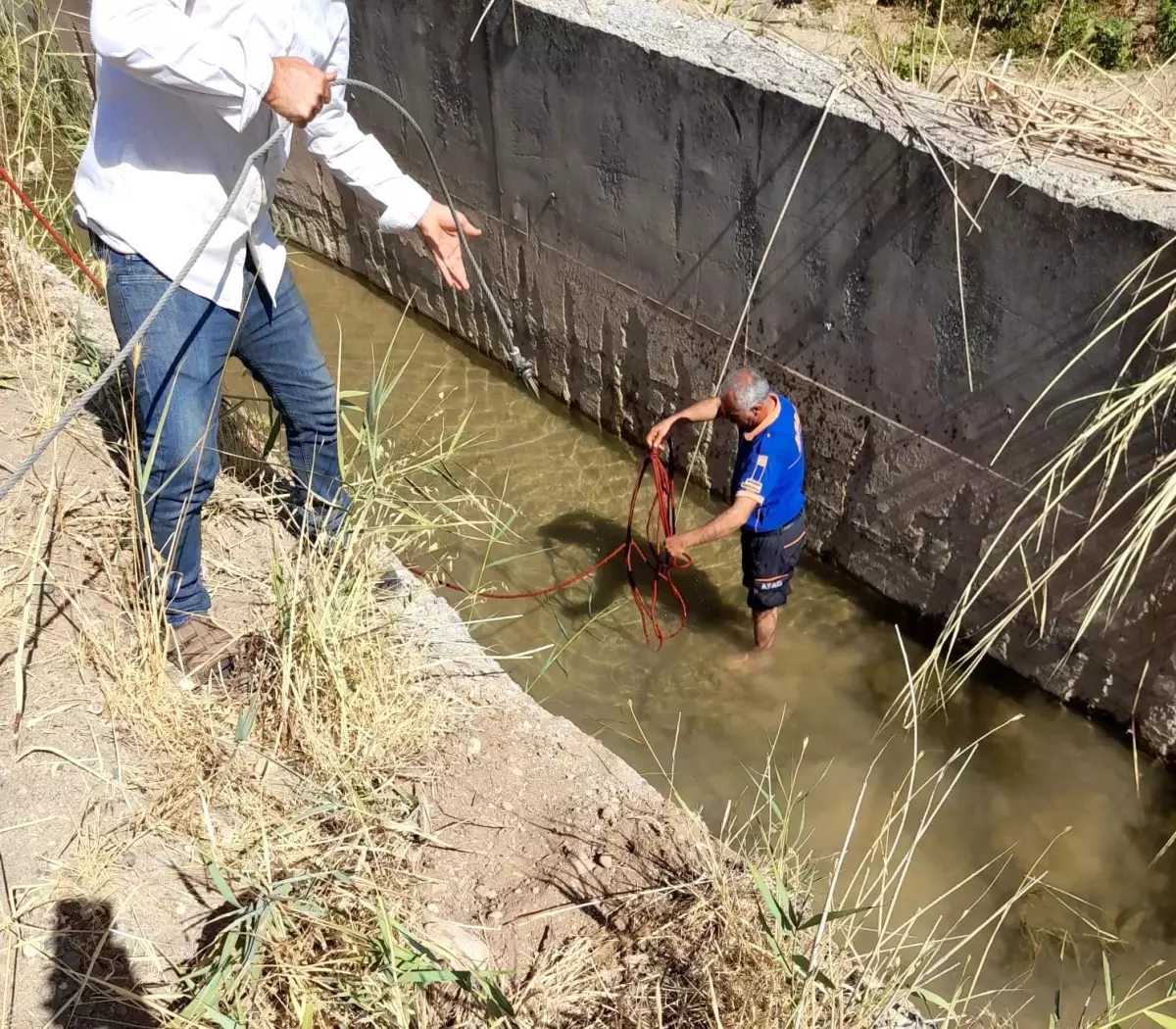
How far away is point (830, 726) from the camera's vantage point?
3.88 metres

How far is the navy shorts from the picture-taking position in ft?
12.5

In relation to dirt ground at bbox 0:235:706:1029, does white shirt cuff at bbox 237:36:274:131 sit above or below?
above

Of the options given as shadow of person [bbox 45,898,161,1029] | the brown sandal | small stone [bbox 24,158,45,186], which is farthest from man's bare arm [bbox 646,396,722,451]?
small stone [bbox 24,158,45,186]

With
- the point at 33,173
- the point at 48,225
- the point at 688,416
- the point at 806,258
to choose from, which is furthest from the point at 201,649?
the point at 33,173

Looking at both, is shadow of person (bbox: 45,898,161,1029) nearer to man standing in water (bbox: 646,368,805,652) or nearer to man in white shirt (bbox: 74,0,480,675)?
man in white shirt (bbox: 74,0,480,675)

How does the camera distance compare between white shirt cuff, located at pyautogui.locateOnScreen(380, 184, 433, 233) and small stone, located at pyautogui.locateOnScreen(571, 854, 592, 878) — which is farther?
white shirt cuff, located at pyautogui.locateOnScreen(380, 184, 433, 233)

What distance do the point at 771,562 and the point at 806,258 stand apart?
3.59ft

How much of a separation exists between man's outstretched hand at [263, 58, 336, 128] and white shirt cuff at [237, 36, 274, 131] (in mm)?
14

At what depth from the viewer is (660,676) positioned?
4109mm

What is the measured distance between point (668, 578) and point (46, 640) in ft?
7.32

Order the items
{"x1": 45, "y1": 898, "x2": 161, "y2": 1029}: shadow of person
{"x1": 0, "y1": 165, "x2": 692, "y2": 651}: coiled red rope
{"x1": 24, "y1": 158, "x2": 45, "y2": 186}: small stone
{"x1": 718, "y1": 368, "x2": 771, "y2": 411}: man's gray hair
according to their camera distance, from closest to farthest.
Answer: {"x1": 45, "y1": 898, "x2": 161, "y2": 1029}: shadow of person < {"x1": 718, "y1": 368, "x2": 771, "y2": 411}: man's gray hair < {"x1": 0, "y1": 165, "x2": 692, "y2": 651}: coiled red rope < {"x1": 24, "y1": 158, "x2": 45, "y2": 186}: small stone

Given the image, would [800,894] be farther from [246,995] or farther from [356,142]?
[356,142]

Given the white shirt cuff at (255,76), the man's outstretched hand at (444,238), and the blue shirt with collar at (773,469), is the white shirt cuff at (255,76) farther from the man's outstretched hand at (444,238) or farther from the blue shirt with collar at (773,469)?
the blue shirt with collar at (773,469)

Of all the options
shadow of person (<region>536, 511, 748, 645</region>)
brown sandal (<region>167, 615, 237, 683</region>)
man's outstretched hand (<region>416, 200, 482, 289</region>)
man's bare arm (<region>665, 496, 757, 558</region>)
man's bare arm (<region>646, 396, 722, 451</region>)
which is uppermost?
man's outstretched hand (<region>416, 200, 482, 289</region>)
